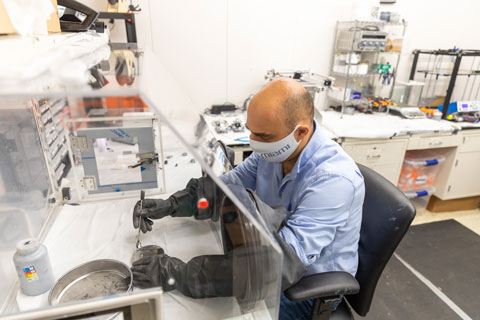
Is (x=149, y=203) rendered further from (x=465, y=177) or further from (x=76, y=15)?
(x=465, y=177)

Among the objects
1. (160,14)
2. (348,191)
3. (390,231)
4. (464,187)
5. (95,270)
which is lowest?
(464,187)

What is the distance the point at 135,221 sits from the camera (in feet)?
4.03

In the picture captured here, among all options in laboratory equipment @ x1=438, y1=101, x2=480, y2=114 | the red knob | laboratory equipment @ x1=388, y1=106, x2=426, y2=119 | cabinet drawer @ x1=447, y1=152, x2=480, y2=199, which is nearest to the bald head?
the red knob

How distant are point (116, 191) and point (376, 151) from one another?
1.96m

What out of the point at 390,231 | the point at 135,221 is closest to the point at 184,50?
the point at 135,221

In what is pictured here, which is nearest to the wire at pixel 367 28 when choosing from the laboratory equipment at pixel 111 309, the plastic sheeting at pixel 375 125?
the plastic sheeting at pixel 375 125

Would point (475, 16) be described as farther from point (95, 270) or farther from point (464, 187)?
point (95, 270)

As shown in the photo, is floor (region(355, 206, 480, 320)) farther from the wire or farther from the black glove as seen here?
the wire

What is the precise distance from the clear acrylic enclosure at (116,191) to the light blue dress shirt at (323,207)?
0.56ft

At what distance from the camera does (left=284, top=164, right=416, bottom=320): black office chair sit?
0.93 meters

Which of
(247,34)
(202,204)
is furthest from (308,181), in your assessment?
(247,34)

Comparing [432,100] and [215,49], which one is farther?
[432,100]

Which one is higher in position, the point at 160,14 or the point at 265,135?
the point at 160,14

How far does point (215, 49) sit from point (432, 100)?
234 cm
